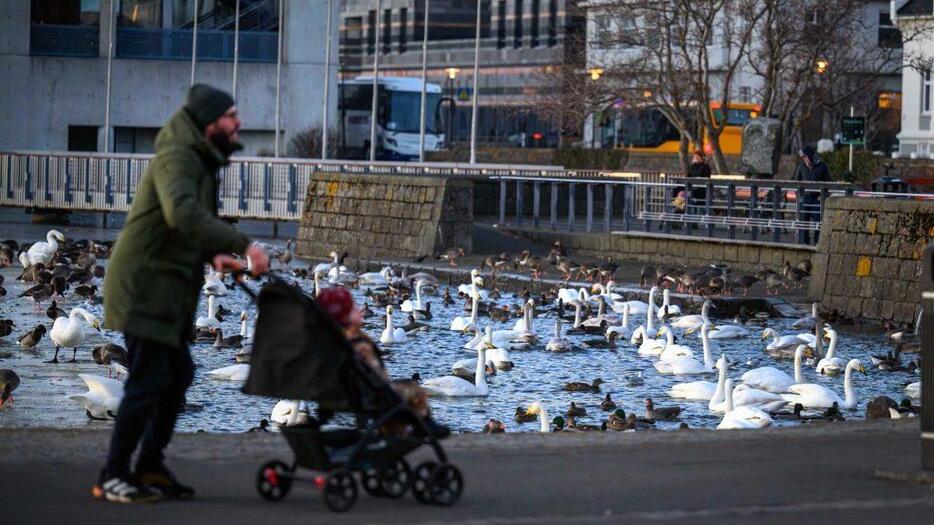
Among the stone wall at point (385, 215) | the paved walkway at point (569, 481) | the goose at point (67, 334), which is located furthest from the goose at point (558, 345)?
the paved walkway at point (569, 481)

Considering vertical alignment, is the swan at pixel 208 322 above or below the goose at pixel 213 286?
below

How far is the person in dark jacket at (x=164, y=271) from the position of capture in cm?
695

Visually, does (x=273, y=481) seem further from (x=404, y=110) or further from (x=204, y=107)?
(x=404, y=110)

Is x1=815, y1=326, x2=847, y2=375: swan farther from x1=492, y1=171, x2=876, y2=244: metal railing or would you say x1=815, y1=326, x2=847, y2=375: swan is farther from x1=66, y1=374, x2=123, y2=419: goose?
x1=66, y1=374, x2=123, y2=419: goose

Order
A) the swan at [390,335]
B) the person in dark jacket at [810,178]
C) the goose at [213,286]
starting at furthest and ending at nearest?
the goose at [213,286] < the person in dark jacket at [810,178] < the swan at [390,335]

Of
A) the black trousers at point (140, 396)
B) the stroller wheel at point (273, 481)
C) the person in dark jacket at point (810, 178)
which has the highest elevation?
the person in dark jacket at point (810, 178)

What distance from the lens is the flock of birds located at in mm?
15852

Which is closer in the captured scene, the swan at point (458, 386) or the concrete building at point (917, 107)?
the swan at point (458, 386)

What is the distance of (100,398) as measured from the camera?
47.8 ft

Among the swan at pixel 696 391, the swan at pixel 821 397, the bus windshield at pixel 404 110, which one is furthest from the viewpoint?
the bus windshield at pixel 404 110

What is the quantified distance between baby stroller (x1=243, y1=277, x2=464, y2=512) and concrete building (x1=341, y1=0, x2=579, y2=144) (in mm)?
74791

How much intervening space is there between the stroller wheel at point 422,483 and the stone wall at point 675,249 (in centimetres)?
2056

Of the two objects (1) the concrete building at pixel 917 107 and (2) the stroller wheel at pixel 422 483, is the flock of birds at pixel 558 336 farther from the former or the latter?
(1) the concrete building at pixel 917 107

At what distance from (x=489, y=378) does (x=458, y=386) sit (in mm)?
1902
